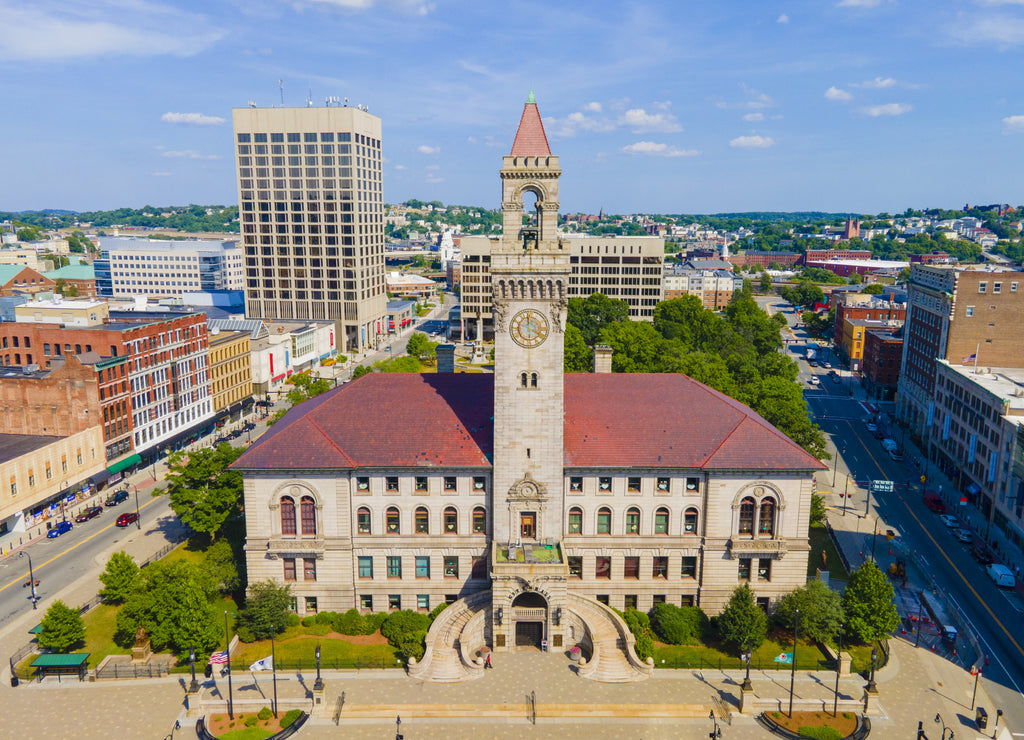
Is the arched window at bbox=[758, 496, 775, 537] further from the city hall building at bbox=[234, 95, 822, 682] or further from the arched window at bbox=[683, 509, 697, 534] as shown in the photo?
the arched window at bbox=[683, 509, 697, 534]

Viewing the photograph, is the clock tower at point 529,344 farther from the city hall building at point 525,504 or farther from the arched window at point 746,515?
the arched window at point 746,515

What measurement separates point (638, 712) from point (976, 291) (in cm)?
9592

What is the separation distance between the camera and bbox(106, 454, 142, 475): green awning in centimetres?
10112

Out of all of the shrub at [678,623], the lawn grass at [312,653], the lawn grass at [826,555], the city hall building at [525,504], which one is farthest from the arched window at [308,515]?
the lawn grass at [826,555]

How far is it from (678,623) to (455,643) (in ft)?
66.5

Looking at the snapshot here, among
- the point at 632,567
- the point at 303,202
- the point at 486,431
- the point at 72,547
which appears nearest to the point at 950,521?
the point at 632,567

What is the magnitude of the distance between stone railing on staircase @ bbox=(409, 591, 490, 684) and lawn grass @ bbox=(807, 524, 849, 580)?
116ft

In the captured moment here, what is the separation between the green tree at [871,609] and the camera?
62.0 meters

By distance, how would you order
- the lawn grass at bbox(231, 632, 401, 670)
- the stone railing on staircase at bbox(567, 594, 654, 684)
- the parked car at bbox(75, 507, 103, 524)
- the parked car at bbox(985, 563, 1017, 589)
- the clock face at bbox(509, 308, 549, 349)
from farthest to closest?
1. the parked car at bbox(75, 507, 103, 524)
2. the parked car at bbox(985, 563, 1017, 589)
3. the clock face at bbox(509, 308, 549, 349)
4. the lawn grass at bbox(231, 632, 401, 670)
5. the stone railing on staircase at bbox(567, 594, 654, 684)

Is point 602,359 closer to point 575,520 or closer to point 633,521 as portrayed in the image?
point 633,521

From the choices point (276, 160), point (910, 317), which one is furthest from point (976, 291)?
point (276, 160)

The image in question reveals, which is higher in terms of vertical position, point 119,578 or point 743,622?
point 119,578

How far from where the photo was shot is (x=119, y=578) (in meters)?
67.9

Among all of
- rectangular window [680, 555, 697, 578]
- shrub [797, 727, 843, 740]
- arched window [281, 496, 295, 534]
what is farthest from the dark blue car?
shrub [797, 727, 843, 740]
